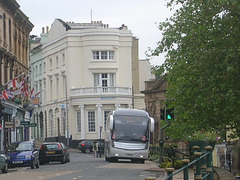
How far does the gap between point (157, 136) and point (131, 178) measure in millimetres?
42828

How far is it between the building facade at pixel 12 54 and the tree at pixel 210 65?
23674 millimetres

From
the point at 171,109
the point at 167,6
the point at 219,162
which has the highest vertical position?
the point at 167,6

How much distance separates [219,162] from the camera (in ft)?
149

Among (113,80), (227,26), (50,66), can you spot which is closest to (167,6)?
(227,26)

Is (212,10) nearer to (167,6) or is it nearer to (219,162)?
(167,6)

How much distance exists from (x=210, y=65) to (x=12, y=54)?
1396 inches

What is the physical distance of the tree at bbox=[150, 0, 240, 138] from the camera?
79.4ft

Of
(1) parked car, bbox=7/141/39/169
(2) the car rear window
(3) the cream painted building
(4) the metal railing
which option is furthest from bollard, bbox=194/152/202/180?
(3) the cream painted building

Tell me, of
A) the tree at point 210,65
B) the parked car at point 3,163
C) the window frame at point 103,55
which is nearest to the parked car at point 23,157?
the parked car at point 3,163

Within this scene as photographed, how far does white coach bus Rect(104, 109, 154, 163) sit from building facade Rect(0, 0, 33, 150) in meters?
9.43

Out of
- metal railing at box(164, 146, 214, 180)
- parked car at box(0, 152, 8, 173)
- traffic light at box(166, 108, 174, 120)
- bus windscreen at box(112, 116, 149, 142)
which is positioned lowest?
parked car at box(0, 152, 8, 173)

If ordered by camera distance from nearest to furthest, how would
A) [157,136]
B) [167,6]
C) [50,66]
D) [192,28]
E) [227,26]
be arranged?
[227,26] < [192,28] < [167,6] < [157,136] < [50,66]

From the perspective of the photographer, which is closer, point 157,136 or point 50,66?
point 157,136

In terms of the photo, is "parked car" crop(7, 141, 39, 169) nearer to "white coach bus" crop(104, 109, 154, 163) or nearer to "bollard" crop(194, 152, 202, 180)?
"white coach bus" crop(104, 109, 154, 163)
